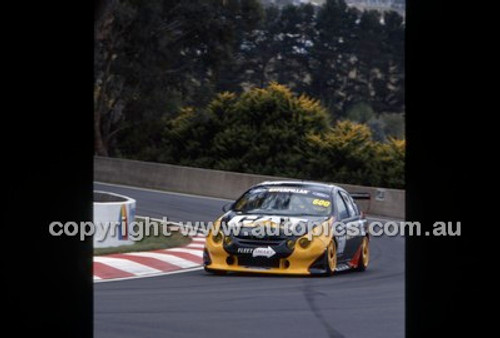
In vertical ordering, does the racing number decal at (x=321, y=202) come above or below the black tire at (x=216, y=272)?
above

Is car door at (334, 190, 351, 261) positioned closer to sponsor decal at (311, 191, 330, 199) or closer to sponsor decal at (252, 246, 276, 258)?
sponsor decal at (311, 191, 330, 199)

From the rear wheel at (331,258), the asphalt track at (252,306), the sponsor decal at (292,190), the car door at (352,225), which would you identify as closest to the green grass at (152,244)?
the asphalt track at (252,306)

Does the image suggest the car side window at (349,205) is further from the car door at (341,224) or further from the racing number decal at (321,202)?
the racing number decal at (321,202)

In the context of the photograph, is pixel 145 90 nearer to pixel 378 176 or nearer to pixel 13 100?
pixel 378 176

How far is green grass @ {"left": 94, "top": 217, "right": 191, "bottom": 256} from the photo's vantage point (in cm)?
1597

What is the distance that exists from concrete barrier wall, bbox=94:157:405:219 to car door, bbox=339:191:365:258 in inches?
432

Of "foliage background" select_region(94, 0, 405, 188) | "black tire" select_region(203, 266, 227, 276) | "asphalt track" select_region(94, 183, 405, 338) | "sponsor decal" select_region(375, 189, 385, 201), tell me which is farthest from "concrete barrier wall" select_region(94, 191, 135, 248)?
"foliage background" select_region(94, 0, 405, 188)

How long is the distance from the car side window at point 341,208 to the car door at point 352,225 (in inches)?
2.8

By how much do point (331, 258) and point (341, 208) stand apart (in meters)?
1.19

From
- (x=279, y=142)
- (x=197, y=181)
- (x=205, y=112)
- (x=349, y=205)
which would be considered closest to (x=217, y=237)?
(x=349, y=205)

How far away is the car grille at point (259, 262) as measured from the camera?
522 inches

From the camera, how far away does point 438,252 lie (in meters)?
4.23

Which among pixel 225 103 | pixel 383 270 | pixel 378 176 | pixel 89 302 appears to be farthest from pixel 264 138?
pixel 89 302

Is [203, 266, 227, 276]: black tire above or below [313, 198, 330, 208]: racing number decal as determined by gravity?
below
